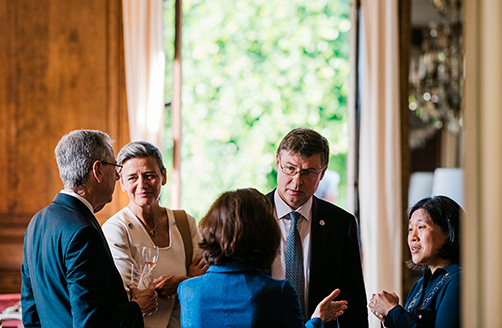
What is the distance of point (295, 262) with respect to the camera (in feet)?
7.82

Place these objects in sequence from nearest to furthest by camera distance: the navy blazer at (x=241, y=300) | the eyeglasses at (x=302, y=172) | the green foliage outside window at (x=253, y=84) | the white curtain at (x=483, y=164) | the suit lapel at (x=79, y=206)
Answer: the white curtain at (x=483, y=164) < the navy blazer at (x=241, y=300) < the suit lapel at (x=79, y=206) < the eyeglasses at (x=302, y=172) < the green foliage outside window at (x=253, y=84)

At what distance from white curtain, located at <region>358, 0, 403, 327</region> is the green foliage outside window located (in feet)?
8.01

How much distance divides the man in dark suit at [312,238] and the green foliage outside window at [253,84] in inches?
204

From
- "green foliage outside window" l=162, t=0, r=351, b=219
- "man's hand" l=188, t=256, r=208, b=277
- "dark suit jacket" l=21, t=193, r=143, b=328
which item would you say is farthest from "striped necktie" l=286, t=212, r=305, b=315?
"green foliage outside window" l=162, t=0, r=351, b=219

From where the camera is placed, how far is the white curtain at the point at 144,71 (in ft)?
15.7

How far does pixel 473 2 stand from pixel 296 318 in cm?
114

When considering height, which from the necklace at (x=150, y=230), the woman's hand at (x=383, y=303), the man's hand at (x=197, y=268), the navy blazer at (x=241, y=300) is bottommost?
the woman's hand at (x=383, y=303)

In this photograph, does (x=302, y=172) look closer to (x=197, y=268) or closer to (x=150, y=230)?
(x=197, y=268)

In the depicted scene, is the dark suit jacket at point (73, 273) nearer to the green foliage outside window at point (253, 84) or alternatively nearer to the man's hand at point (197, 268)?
the man's hand at point (197, 268)

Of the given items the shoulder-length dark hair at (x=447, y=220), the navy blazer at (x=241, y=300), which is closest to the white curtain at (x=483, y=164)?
the navy blazer at (x=241, y=300)

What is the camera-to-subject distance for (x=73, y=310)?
194 cm

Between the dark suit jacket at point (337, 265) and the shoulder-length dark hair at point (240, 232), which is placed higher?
the shoulder-length dark hair at point (240, 232)

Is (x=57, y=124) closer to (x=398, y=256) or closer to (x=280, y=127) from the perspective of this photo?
(x=398, y=256)

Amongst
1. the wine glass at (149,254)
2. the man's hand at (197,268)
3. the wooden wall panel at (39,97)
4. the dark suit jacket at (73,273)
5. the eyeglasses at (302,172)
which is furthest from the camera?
the wooden wall panel at (39,97)
